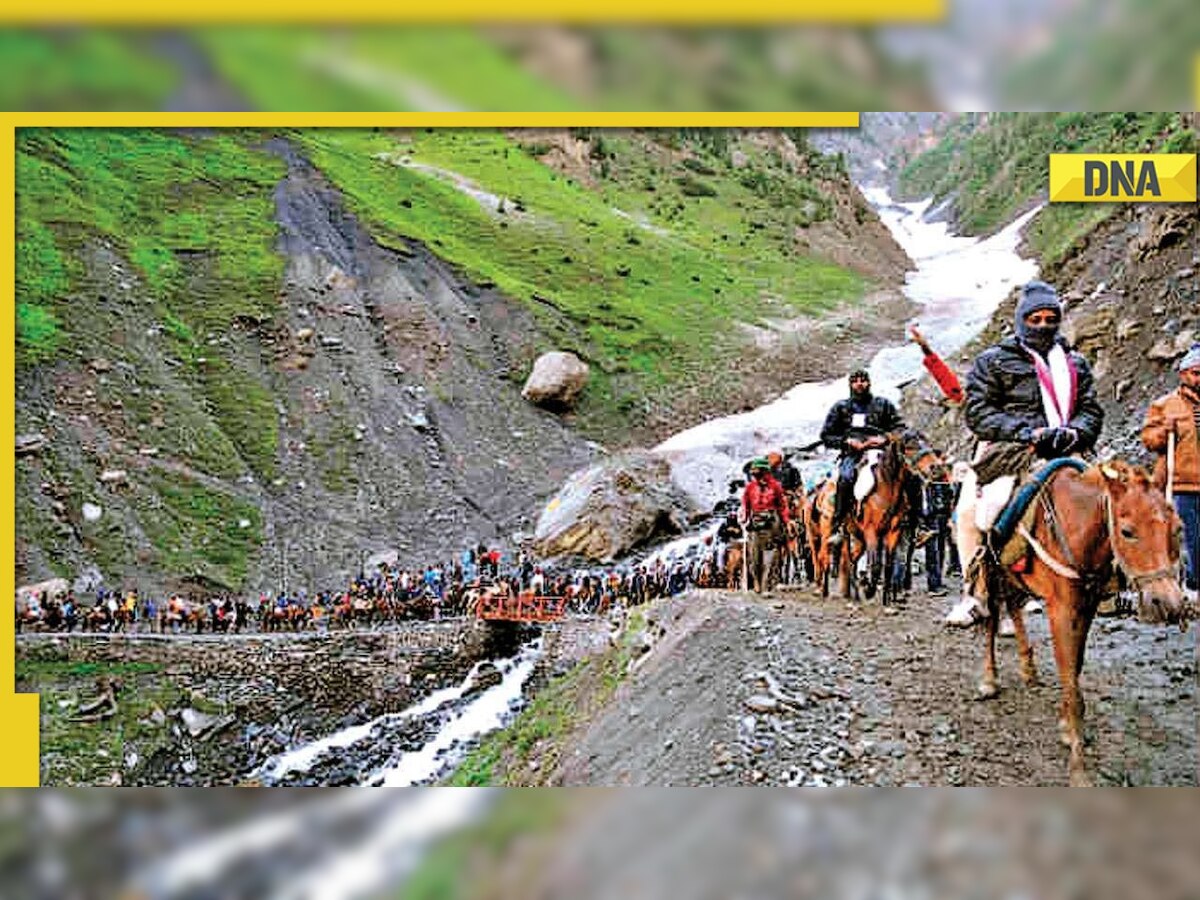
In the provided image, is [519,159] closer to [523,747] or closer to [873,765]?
[523,747]

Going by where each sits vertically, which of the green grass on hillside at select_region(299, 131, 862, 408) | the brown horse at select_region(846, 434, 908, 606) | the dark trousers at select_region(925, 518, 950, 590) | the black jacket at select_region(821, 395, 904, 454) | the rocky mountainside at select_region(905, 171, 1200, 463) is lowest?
the dark trousers at select_region(925, 518, 950, 590)

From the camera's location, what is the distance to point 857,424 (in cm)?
910

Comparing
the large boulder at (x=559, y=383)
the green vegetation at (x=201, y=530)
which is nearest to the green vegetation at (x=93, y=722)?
the green vegetation at (x=201, y=530)

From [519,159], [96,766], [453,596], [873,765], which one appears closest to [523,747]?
[96,766]

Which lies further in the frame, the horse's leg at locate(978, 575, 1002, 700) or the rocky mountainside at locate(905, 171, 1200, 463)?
the rocky mountainside at locate(905, 171, 1200, 463)

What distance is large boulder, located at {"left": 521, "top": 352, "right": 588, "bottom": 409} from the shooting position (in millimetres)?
28297

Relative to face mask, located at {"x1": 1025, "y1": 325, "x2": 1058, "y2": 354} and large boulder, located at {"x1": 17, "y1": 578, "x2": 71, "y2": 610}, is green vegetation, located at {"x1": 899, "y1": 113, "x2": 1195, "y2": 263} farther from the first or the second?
large boulder, located at {"x1": 17, "y1": 578, "x2": 71, "y2": 610}

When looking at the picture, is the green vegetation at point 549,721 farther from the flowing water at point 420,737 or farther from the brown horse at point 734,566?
the brown horse at point 734,566

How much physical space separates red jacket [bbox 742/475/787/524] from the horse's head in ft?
21.2

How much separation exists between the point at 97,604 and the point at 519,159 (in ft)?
30.4

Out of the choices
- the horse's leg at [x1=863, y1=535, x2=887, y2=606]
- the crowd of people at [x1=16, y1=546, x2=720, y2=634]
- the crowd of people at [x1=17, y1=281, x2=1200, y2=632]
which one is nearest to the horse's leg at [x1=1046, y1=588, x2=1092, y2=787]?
the crowd of people at [x1=17, y1=281, x2=1200, y2=632]

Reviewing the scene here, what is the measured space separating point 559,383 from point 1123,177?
72.5 ft
